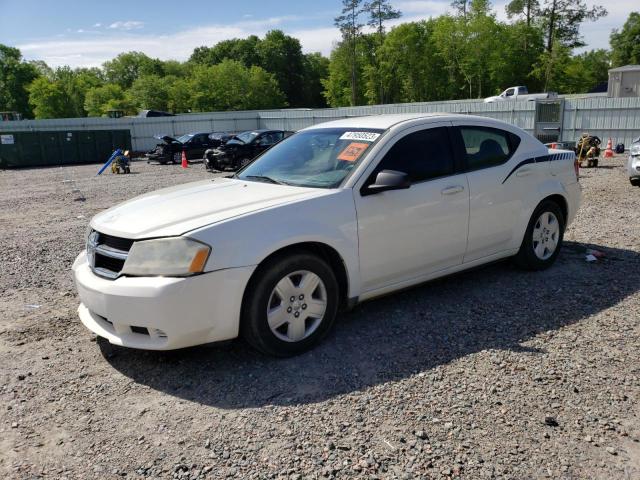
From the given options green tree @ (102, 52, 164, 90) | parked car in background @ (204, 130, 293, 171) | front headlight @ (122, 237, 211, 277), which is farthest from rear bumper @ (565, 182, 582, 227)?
green tree @ (102, 52, 164, 90)

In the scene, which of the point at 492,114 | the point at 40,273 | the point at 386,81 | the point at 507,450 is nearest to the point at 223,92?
the point at 386,81

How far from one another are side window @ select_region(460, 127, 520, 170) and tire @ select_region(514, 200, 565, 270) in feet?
2.39

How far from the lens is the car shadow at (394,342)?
359cm

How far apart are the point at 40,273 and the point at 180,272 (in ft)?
13.0

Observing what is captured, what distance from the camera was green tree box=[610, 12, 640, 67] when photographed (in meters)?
77.1

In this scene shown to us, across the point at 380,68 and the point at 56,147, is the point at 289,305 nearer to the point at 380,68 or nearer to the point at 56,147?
the point at 56,147

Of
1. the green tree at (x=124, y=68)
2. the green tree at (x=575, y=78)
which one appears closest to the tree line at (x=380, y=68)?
the green tree at (x=575, y=78)

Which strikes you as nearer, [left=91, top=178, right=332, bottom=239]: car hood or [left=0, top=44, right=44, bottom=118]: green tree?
[left=91, top=178, right=332, bottom=239]: car hood

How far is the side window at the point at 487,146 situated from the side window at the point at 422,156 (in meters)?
0.25

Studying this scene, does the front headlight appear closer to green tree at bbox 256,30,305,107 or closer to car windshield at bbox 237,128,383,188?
car windshield at bbox 237,128,383,188

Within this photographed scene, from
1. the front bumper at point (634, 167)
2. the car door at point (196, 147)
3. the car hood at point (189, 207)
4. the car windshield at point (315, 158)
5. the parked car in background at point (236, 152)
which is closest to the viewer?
the car hood at point (189, 207)

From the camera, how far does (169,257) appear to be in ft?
11.4

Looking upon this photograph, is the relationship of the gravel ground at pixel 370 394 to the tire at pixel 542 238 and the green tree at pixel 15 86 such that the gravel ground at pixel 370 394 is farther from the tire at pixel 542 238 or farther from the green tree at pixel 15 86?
the green tree at pixel 15 86

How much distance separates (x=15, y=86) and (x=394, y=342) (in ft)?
330
